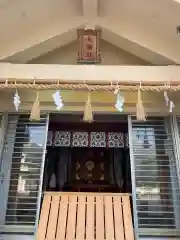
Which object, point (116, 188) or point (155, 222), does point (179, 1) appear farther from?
point (116, 188)

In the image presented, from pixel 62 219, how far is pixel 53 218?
0.09 metres

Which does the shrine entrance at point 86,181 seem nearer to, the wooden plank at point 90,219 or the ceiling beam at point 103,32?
the wooden plank at point 90,219

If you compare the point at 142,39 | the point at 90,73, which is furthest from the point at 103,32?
the point at 90,73

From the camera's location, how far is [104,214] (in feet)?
8.75

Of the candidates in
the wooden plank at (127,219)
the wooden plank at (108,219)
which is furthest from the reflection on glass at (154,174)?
the wooden plank at (108,219)

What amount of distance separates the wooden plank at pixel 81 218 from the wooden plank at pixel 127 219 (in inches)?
15.4

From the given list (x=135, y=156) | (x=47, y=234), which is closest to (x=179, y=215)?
(x=135, y=156)

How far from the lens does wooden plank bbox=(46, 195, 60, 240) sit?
2461 millimetres

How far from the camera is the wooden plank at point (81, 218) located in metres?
2.46

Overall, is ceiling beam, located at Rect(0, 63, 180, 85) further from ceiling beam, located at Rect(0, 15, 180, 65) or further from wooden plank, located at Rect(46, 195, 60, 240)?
wooden plank, located at Rect(46, 195, 60, 240)

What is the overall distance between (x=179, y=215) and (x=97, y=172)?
260cm

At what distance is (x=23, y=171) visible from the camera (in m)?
3.10

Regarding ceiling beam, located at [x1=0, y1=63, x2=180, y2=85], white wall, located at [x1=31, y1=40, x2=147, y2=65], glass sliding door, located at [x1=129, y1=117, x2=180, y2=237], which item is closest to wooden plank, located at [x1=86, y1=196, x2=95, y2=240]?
glass sliding door, located at [x1=129, y1=117, x2=180, y2=237]

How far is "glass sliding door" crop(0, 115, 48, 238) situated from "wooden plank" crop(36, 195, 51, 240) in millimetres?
99
